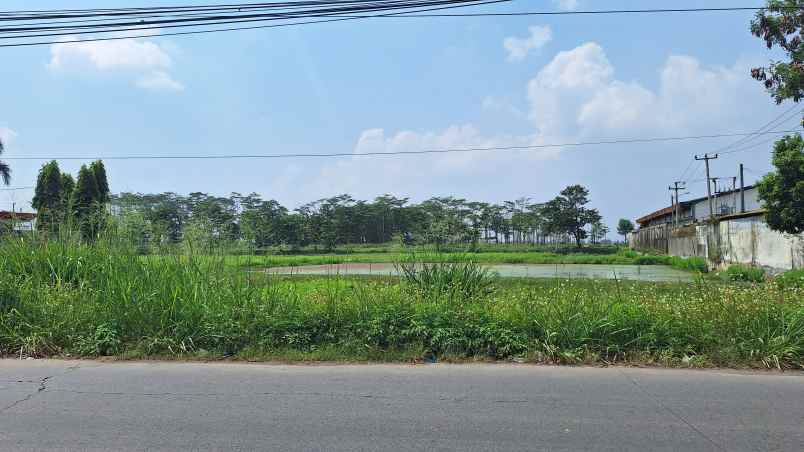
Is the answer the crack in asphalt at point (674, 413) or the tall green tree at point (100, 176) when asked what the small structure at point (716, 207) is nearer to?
the crack in asphalt at point (674, 413)

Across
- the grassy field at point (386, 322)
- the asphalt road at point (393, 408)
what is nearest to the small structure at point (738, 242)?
the grassy field at point (386, 322)

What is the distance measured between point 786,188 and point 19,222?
21.2 metres

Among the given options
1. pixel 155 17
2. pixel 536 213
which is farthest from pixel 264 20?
pixel 536 213

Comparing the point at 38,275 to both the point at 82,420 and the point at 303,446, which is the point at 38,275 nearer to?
the point at 82,420

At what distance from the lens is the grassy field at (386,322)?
6.10 meters

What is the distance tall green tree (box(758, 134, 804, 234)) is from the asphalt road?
43.6 feet

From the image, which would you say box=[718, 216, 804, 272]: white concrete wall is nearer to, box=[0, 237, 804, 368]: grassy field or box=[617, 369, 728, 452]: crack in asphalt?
box=[0, 237, 804, 368]: grassy field

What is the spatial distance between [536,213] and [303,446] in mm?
64957

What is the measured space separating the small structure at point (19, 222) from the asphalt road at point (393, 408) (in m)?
4.71

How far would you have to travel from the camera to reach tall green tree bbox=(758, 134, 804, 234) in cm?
1565

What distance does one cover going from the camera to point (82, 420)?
4227 millimetres

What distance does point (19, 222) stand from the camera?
9.61 metres

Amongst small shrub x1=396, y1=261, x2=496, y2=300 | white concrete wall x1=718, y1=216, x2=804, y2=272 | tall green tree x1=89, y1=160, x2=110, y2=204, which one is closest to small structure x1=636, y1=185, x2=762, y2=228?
white concrete wall x1=718, y1=216, x2=804, y2=272

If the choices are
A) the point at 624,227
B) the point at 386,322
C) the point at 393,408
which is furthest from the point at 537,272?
the point at 624,227
